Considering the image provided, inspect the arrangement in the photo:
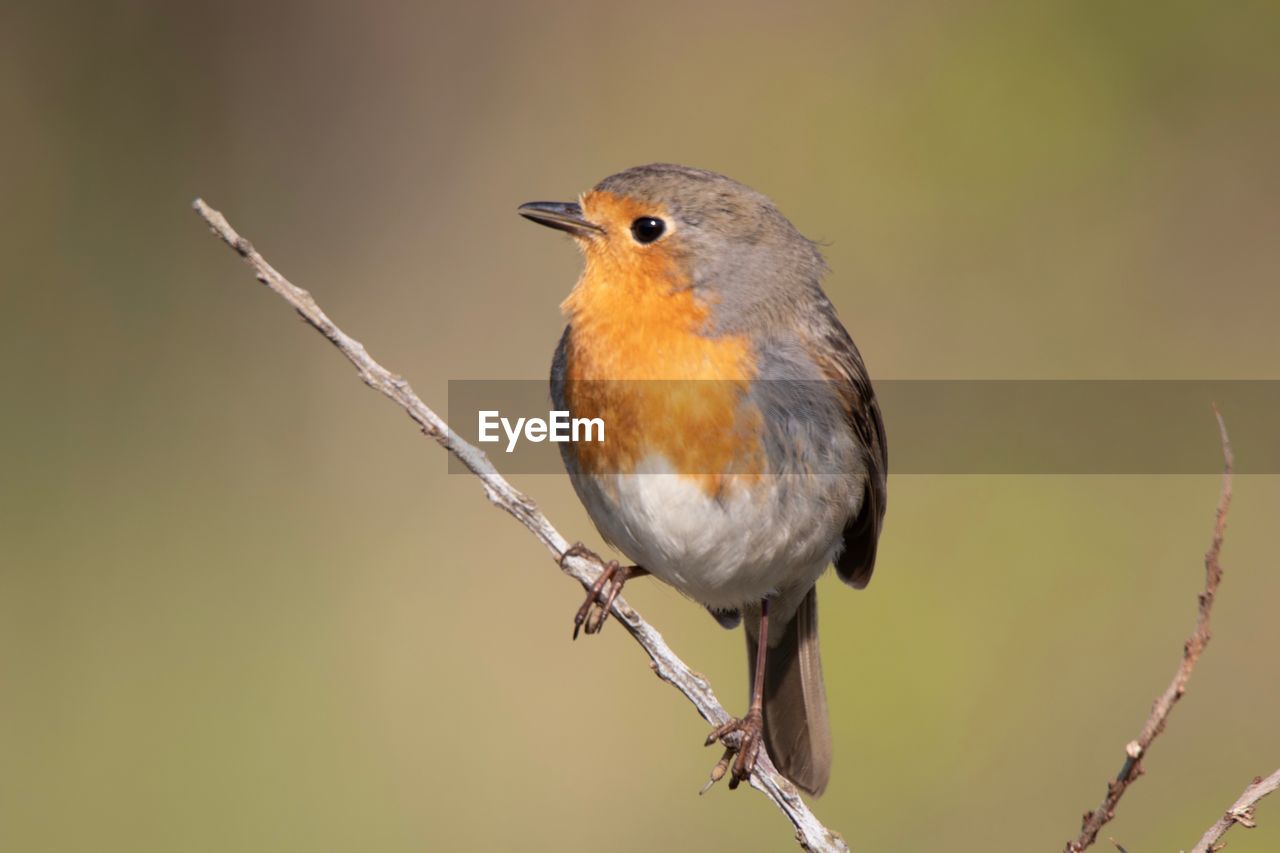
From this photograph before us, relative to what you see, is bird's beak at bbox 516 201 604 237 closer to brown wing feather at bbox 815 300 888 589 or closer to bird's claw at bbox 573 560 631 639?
brown wing feather at bbox 815 300 888 589

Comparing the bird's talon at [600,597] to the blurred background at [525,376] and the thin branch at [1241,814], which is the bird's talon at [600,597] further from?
the blurred background at [525,376]

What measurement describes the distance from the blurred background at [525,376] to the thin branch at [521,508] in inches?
80.4

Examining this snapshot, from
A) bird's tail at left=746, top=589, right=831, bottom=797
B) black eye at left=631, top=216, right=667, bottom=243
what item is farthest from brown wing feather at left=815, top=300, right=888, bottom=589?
black eye at left=631, top=216, right=667, bottom=243

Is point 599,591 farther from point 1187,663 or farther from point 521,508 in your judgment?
point 1187,663

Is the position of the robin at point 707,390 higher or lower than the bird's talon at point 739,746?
higher

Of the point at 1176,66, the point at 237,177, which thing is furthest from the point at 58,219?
the point at 1176,66

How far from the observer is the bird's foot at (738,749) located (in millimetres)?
2529

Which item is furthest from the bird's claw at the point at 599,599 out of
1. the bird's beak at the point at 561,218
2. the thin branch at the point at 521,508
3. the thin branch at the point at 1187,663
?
the thin branch at the point at 1187,663

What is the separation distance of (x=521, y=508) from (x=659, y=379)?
1.79 feet

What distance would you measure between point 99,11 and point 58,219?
2.82ft

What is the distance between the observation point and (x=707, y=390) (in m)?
2.76

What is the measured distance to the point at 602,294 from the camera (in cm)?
285

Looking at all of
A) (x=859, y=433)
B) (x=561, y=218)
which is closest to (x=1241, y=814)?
(x=859, y=433)

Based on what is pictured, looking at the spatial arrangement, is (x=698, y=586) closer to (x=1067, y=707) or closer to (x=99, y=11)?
(x=1067, y=707)
